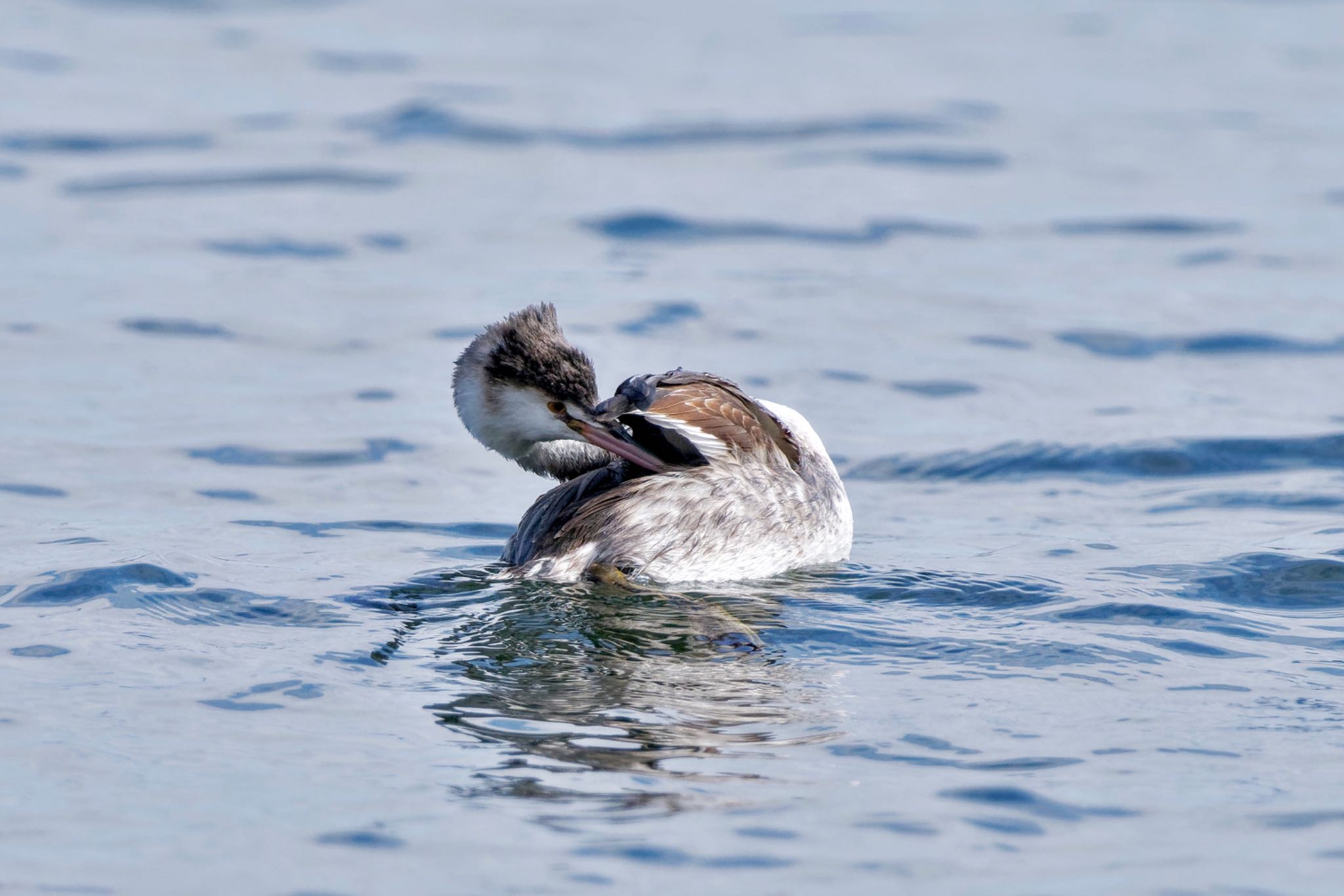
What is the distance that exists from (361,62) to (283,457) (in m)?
11.3

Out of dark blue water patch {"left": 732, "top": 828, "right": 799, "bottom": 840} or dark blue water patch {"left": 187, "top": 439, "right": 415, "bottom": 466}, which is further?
dark blue water patch {"left": 187, "top": 439, "right": 415, "bottom": 466}

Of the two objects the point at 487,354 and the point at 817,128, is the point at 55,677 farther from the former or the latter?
the point at 817,128

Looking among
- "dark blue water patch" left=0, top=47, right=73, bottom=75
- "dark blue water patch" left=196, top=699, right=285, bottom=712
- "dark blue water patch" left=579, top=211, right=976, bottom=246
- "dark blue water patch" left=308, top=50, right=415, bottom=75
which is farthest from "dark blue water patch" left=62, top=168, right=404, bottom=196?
"dark blue water patch" left=196, top=699, right=285, bottom=712

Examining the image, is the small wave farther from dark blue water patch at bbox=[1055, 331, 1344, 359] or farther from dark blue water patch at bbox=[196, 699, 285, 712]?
dark blue water patch at bbox=[1055, 331, 1344, 359]

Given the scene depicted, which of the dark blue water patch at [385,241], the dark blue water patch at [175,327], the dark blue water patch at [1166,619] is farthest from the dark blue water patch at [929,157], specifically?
the dark blue water patch at [1166,619]

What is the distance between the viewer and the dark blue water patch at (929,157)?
1738 centimetres

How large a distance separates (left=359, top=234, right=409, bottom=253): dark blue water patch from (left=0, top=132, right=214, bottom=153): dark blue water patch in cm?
Answer: 313

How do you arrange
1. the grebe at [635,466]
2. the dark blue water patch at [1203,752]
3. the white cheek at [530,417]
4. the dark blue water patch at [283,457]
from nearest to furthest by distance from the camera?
the dark blue water patch at [1203,752]
the grebe at [635,466]
the white cheek at [530,417]
the dark blue water patch at [283,457]

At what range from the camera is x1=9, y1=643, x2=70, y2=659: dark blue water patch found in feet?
21.4

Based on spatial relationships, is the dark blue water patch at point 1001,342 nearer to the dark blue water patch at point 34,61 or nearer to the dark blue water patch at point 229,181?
the dark blue water patch at point 229,181

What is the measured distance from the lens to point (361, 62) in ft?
68.2

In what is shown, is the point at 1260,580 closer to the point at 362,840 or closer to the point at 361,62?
the point at 362,840

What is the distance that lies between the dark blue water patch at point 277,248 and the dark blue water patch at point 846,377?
15.3 ft

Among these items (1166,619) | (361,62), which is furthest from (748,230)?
(1166,619)
